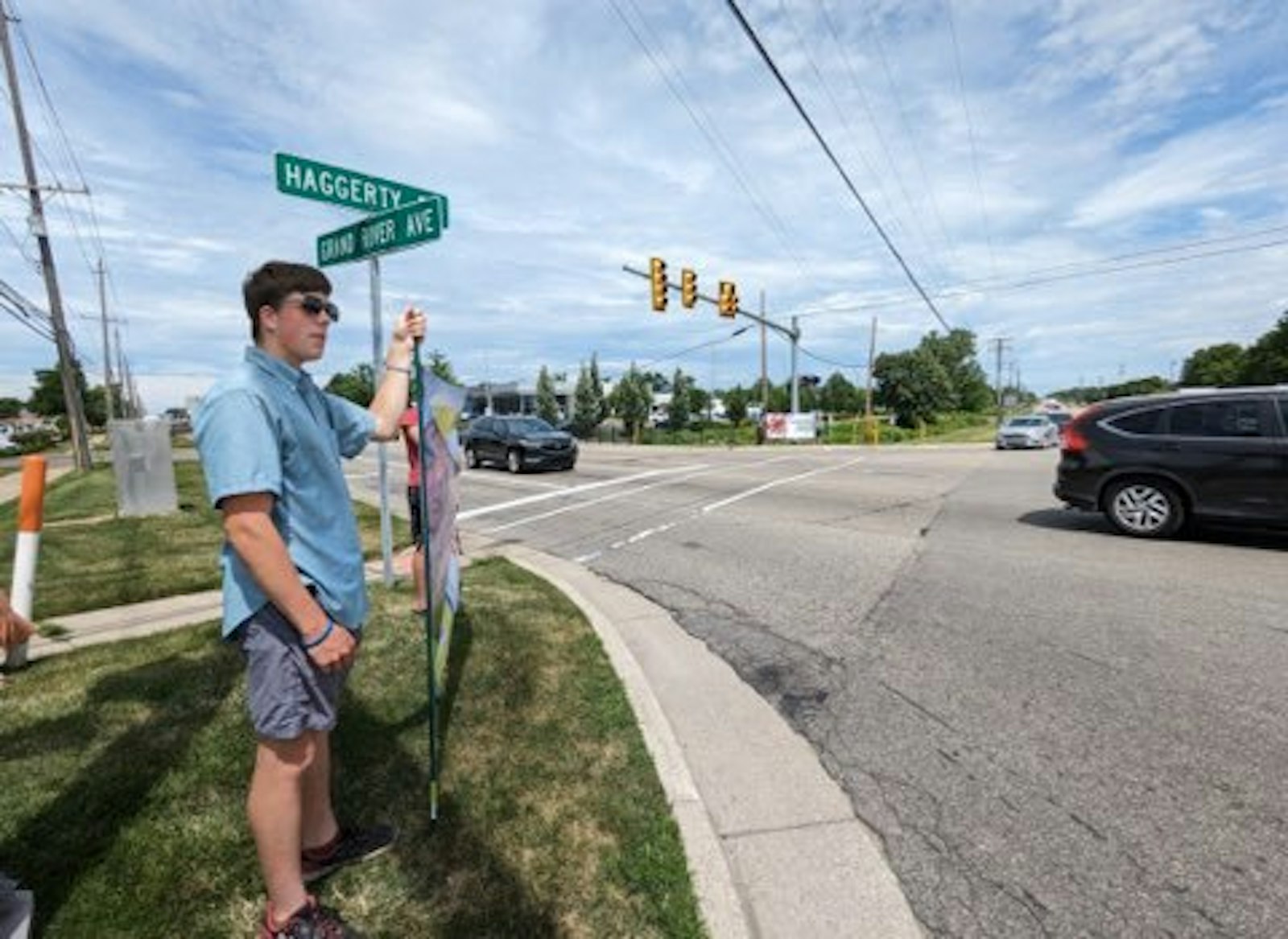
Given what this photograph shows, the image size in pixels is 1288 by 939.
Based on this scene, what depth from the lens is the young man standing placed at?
6.73 feet

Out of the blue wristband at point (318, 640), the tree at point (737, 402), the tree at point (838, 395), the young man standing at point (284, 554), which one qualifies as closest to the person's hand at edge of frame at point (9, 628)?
the young man standing at point (284, 554)

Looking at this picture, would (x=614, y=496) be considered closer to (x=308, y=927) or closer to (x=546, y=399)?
(x=308, y=927)

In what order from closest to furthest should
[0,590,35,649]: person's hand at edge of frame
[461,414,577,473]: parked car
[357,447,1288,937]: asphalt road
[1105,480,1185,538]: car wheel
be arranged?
[0,590,35,649]: person's hand at edge of frame < [357,447,1288,937]: asphalt road < [1105,480,1185,538]: car wheel < [461,414,577,473]: parked car

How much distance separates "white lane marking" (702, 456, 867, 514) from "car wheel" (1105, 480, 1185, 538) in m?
5.38

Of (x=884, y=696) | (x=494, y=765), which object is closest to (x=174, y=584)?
(x=494, y=765)

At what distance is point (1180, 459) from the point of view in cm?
796

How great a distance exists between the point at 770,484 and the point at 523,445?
714cm

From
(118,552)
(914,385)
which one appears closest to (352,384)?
(914,385)

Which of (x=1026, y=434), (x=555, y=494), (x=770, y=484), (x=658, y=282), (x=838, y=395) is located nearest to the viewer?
(x=555, y=494)

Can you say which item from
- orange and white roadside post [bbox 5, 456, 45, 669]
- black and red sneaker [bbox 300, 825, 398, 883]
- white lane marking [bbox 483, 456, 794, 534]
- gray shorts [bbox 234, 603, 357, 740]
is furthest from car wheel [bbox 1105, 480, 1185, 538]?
orange and white roadside post [bbox 5, 456, 45, 669]

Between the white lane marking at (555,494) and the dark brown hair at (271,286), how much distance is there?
25.8ft

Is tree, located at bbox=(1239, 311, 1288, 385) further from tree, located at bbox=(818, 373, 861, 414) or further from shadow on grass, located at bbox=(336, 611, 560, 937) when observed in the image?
shadow on grass, located at bbox=(336, 611, 560, 937)

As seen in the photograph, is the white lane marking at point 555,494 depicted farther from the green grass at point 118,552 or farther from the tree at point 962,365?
the tree at point 962,365

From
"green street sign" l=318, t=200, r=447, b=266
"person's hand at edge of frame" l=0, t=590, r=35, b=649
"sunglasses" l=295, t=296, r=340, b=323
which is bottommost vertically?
"person's hand at edge of frame" l=0, t=590, r=35, b=649
